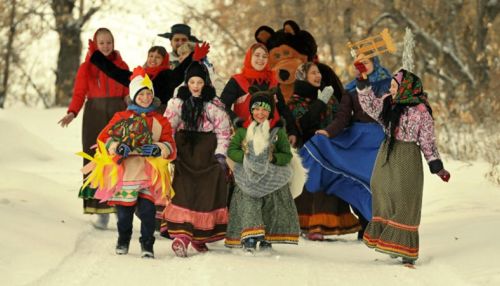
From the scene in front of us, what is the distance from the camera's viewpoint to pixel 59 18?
1044 inches

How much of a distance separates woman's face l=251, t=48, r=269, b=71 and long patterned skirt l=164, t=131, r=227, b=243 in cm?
129

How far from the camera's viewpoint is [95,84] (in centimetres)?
1116

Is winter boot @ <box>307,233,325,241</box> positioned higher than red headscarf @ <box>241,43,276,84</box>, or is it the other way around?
red headscarf @ <box>241,43,276,84</box>

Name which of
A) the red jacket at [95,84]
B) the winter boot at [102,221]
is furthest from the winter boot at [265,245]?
the red jacket at [95,84]

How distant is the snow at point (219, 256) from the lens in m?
7.98

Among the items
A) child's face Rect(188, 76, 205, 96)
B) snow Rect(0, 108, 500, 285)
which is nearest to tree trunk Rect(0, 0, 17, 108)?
snow Rect(0, 108, 500, 285)

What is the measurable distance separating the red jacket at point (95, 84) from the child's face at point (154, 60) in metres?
0.37

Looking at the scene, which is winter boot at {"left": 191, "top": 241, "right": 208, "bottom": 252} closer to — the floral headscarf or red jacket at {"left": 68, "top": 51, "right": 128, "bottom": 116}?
the floral headscarf

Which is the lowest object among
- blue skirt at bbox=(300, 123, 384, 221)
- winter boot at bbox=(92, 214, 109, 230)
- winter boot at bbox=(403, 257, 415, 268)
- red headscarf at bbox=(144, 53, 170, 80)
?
winter boot at bbox=(92, 214, 109, 230)

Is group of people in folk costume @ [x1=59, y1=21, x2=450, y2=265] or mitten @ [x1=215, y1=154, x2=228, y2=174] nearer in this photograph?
group of people in folk costume @ [x1=59, y1=21, x2=450, y2=265]

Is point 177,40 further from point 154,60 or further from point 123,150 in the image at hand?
point 123,150

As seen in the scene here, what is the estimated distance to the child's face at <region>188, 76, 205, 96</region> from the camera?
940 centimetres

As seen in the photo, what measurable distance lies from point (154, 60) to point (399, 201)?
10.6 ft

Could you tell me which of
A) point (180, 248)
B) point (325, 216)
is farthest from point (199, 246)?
point (325, 216)
